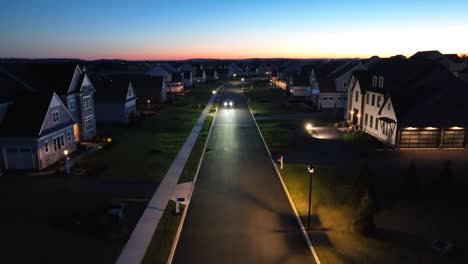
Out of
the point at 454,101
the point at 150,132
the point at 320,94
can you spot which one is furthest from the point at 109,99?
the point at 454,101

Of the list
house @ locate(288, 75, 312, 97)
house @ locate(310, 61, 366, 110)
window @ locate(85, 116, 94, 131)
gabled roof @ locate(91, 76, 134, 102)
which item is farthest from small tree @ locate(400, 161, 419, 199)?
house @ locate(288, 75, 312, 97)

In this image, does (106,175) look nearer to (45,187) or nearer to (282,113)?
(45,187)

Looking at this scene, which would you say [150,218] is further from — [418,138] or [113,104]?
[113,104]

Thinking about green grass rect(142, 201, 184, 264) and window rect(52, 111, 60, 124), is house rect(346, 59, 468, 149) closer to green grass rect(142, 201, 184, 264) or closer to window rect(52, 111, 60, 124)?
green grass rect(142, 201, 184, 264)

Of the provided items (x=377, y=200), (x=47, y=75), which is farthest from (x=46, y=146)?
(x=377, y=200)

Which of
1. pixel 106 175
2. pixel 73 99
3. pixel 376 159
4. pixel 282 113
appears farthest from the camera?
pixel 282 113

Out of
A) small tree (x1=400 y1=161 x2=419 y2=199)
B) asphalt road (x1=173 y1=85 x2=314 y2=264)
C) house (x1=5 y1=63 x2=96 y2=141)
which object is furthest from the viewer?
house (x1=5 y1=63 x2=96 y2=141)
